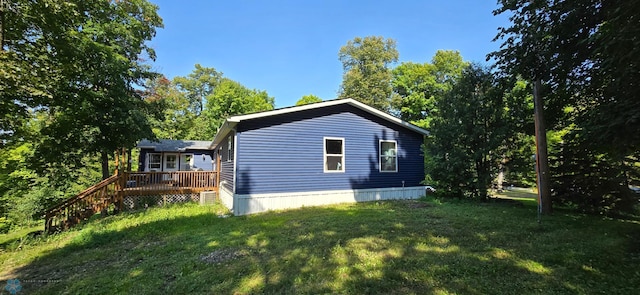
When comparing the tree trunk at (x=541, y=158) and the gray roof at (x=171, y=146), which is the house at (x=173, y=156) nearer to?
the gray roof at (x=171, y=146)

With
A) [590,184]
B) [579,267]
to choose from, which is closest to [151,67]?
[579,267]

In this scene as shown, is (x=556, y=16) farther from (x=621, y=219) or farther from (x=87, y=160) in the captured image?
(x=87, y=160)

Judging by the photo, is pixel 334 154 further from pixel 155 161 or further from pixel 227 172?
pixel 155 161

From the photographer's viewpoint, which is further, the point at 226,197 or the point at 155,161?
the point at 155,161

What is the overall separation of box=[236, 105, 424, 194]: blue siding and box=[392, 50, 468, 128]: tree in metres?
14.4

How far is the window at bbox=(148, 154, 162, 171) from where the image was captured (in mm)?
18797

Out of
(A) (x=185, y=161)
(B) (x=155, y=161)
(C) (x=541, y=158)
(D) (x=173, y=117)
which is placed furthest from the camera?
(D) (x=173, y=117)

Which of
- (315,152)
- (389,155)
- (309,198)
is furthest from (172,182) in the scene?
(389,155)

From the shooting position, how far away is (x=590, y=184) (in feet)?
26.7

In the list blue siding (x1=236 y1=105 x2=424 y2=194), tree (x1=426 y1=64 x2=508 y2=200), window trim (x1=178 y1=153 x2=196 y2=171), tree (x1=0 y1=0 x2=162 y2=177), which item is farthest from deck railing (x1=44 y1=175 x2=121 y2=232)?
tree (x1=426 y1=64 x2=508 y2=200)

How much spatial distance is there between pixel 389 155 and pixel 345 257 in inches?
312

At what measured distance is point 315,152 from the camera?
34.0 feet

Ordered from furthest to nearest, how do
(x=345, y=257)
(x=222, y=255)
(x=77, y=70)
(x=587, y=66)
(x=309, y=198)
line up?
(x=309, y=198)
(x=77, y=70)
(x=587, y=66)
(x=222, y=255)
(x=345, y=257)

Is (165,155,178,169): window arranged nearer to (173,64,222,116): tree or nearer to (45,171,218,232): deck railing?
(45,171,218,232): deck railing
